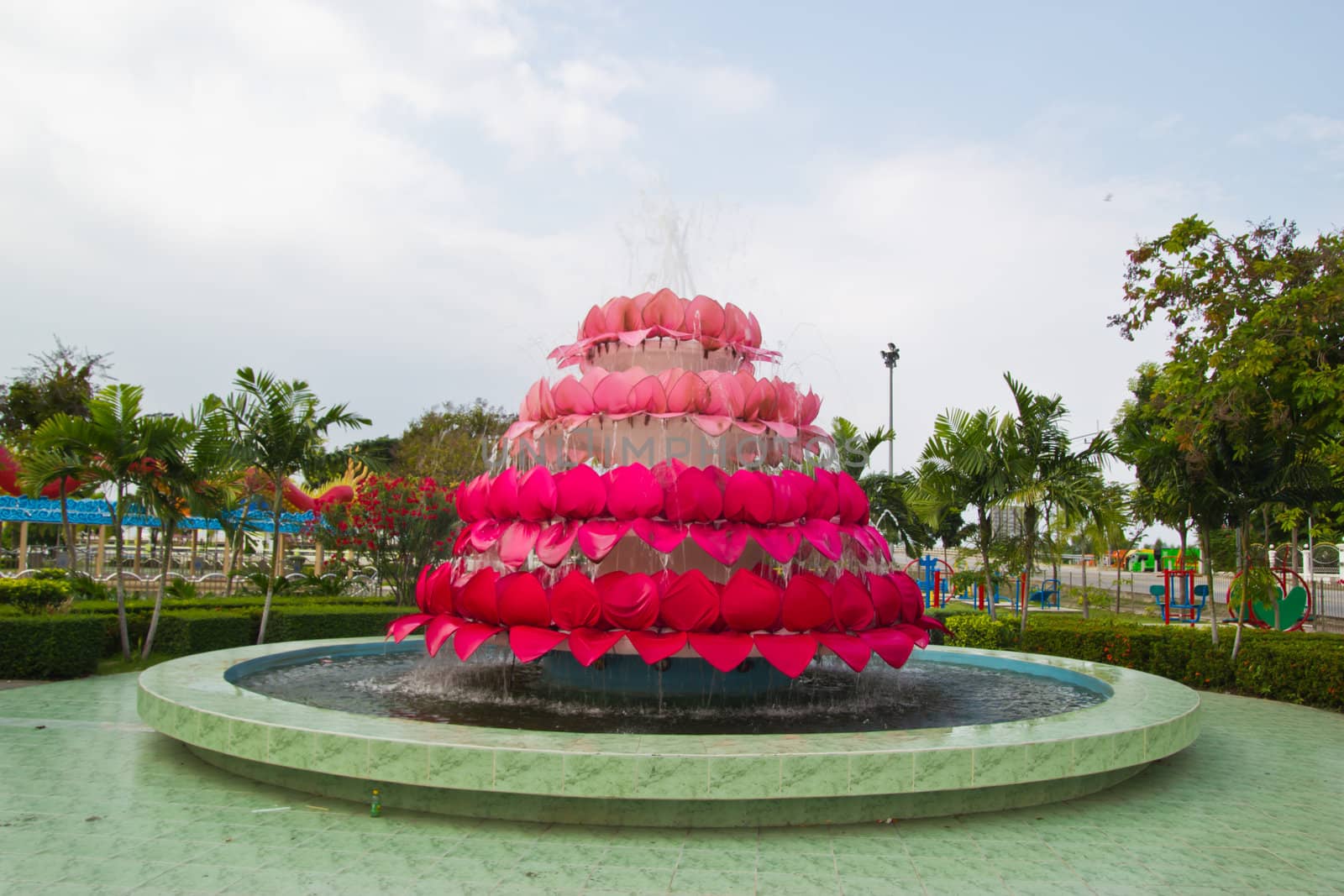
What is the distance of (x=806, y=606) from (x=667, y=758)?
2330 mm

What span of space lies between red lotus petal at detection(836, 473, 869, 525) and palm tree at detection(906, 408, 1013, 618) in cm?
777

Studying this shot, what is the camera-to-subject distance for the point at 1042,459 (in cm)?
1566

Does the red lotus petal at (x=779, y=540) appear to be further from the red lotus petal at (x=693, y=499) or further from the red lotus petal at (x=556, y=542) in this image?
the red lotus petal at (x=556, y=542)

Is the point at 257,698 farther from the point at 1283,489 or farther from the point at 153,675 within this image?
the point at 1283,489

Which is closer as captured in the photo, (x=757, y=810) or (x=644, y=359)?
(x=757, y=810)

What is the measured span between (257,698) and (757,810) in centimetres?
404

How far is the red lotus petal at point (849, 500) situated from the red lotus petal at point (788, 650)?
149 centimetres

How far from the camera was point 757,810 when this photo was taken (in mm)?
5734

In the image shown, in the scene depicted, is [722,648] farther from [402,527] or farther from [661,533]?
[402,527]

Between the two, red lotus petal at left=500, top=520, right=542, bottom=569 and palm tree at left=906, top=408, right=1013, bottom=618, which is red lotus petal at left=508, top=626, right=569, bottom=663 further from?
palm tree at left=906, top=408, right=1013, bottom=618

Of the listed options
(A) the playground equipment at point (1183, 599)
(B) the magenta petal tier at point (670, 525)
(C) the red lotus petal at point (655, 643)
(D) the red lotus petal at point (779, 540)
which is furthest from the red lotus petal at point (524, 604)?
(A) the playground equipment at point (1183, 599)

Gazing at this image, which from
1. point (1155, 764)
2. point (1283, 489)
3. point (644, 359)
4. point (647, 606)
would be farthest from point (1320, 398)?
point (647, 606)

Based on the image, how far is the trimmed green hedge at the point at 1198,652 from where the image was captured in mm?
11883

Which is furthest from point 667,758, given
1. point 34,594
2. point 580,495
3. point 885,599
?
point 34,594
